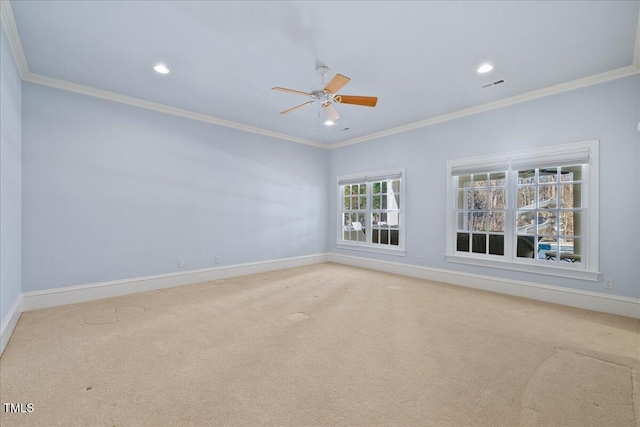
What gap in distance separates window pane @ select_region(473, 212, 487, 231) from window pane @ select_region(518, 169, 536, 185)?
72 cm

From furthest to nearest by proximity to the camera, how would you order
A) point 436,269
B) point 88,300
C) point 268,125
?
point 268,125 → point 436,269 → point 88,300

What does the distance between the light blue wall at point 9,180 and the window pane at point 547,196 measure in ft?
20.7

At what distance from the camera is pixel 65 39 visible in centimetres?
284

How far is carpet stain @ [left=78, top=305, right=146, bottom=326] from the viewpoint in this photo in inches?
124

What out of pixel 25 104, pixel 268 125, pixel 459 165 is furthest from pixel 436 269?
pixel 25 104

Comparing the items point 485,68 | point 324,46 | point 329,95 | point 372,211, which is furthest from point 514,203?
point 324,46

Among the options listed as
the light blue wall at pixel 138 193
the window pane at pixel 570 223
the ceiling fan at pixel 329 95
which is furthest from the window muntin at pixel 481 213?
the light blue wall at pixel 138 193

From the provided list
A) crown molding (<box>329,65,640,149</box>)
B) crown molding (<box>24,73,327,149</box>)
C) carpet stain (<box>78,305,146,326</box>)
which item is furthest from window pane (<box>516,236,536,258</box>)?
carpet stain (<box>78,305,146,326</box>)

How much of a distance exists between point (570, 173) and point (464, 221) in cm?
153

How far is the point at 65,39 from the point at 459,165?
212 inches

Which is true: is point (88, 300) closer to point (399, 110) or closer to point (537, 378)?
point (537, 378)

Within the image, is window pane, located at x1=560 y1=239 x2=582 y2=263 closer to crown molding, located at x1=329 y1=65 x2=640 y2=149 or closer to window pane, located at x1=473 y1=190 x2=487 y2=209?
window pane, located at x1=473 y1=190 x2=487 y2=209

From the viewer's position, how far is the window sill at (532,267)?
367 cm

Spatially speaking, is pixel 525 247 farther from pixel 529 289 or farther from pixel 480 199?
pixel 480 199
